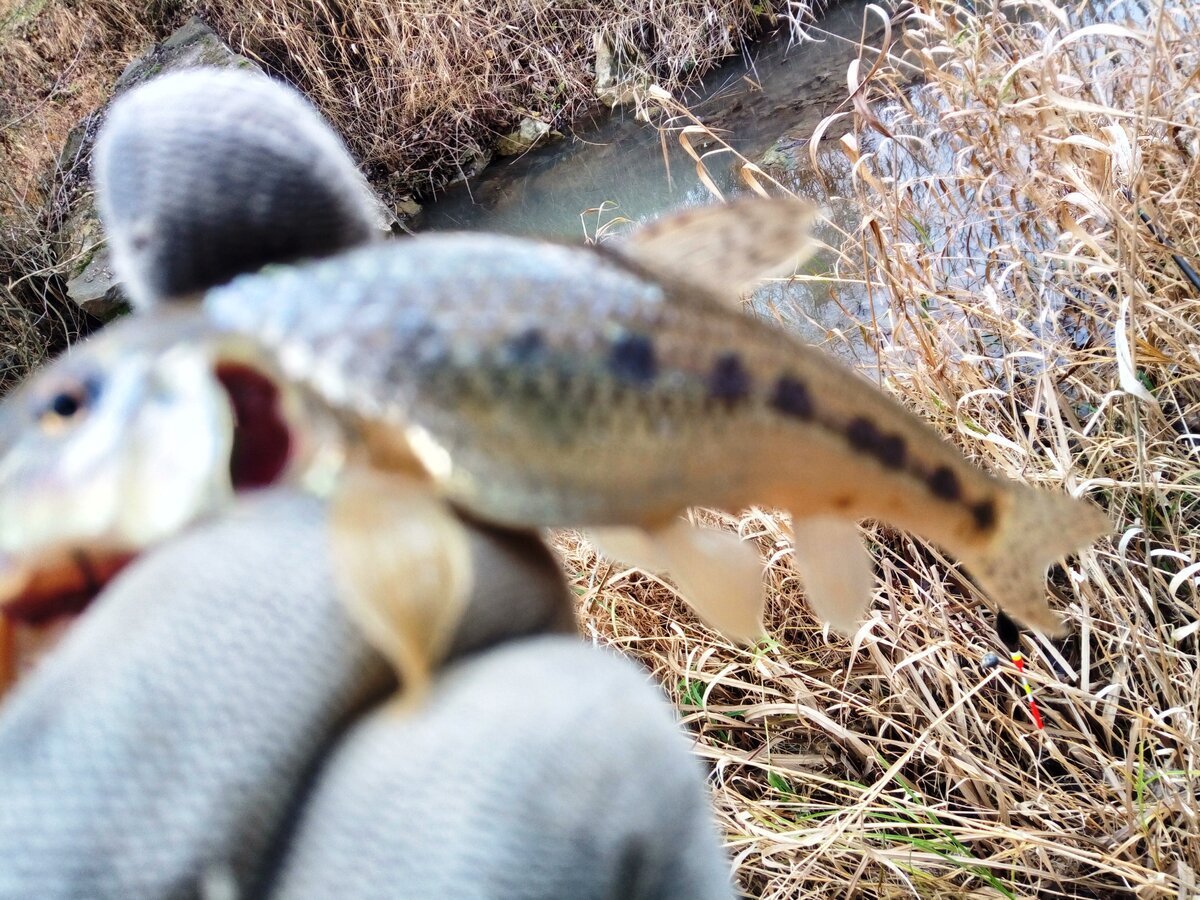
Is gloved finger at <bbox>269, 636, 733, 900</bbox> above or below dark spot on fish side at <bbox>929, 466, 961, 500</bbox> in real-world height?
above

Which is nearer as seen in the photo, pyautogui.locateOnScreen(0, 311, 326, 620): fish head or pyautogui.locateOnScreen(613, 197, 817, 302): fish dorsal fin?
pyautogui.locateOnScreen(0, 311, 326, 620): fish head

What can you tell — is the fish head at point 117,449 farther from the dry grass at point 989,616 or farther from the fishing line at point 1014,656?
the fishing line at point 1014,656

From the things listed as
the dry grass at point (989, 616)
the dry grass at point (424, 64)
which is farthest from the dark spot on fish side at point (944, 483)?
the dry grass at point (424, 64)

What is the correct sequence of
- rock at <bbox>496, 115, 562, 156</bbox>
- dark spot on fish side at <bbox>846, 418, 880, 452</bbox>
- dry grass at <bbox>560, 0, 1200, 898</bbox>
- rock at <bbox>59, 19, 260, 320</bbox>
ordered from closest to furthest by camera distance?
dark spot on fish side at <bbox>846, 418, 880, 452</bbox>
dry grass at <bbox>560, 0, 1200, 898</bbox>
rock at <bbox>59, 19, 260, 320</bbox>
rock at <bbox>496, 115, 562, 156</bbox>

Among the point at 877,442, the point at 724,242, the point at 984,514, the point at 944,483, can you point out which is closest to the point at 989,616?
the point at 984,514

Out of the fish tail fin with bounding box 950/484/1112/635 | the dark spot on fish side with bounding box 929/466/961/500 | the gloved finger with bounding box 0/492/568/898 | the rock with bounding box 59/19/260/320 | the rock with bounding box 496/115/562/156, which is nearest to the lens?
the gloved finger with bounding box 0/492/568/898

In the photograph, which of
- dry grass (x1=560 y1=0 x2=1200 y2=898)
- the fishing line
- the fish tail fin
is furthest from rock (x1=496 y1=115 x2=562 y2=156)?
the fish tail fin

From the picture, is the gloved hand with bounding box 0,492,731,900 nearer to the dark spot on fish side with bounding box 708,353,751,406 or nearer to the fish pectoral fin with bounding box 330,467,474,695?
the fish pectoral fin with bounding box 330,467,474,695
